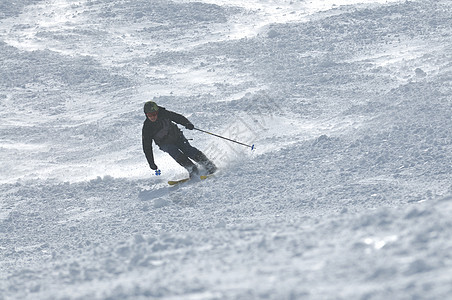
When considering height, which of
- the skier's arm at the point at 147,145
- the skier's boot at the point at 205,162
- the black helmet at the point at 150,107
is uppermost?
the black helmet at the point at 150,107

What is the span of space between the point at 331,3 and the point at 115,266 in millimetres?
18689

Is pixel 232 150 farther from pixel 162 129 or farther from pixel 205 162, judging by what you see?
pixel 162 129

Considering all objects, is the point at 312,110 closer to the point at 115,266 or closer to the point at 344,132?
the point at 344,132

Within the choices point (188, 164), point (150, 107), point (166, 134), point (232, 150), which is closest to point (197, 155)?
point (188, 164)

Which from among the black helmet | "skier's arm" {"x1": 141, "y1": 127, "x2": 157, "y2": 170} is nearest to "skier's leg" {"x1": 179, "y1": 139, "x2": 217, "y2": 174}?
"skier's arm" {"x1": 141, "y1": 127, "x2": 157, "y2": 170}

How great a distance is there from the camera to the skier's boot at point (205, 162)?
11.1 meters

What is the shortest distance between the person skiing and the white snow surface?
75cm

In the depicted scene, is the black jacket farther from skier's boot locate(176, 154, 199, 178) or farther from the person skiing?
skier's boot locate(176, 154, 199, 178)

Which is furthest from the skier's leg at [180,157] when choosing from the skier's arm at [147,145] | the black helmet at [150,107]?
the black helmet at [150,107]

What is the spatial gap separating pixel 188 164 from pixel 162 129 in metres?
0.98

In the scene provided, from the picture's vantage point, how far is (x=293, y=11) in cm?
2245

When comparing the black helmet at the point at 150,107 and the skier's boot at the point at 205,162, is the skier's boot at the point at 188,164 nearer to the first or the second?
the skier's boot at the point at 205,162

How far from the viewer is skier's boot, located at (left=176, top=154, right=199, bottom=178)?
1097 cm

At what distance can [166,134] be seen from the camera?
34.3ft
